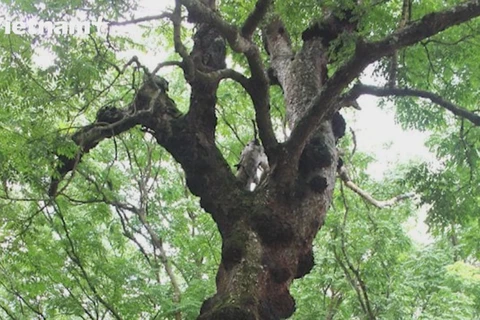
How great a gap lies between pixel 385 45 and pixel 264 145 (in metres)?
0.99

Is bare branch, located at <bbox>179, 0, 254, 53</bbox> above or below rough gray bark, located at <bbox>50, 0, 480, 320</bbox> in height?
above

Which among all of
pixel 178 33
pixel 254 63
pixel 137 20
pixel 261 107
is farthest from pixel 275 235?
pixel 137 20

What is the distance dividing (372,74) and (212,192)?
186 cm

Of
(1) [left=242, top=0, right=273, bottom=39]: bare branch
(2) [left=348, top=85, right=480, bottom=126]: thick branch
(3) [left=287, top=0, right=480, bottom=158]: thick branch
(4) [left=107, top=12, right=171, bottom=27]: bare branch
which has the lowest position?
(3) [left=287, top=0, right=480, bottom=158]: thick branch

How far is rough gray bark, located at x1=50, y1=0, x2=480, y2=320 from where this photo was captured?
2.77 metres

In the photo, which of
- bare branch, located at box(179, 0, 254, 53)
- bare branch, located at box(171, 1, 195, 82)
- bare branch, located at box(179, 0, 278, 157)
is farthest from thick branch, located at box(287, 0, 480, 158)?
bare branch, located at box(171, 1, 195, 82)

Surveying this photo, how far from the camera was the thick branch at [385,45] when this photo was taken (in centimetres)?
270

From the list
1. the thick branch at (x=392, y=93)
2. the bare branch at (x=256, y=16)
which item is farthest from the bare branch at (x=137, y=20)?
the thick branch at (x=392, y=93)

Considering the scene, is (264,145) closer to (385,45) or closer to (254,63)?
(254,63)

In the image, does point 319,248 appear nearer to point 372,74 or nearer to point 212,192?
point 372,74

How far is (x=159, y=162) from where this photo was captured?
24.6ft

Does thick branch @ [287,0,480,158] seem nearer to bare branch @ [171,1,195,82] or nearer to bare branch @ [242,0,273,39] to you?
bare branch @ [242,0,273,39]

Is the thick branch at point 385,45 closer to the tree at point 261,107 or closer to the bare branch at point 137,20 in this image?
the tree at point 261,107

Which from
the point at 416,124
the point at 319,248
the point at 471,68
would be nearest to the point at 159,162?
the point at 319,248
